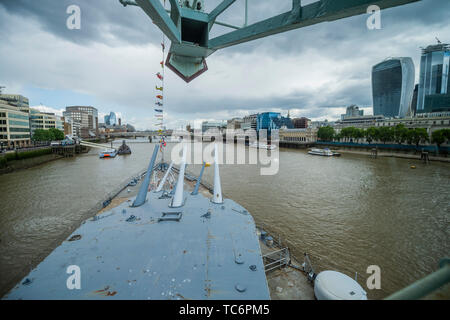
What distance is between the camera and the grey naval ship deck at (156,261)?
4953mm

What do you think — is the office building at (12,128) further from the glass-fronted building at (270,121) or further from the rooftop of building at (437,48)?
the rooftop of building at (437,48)

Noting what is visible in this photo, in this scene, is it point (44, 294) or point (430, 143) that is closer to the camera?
point (44, 294)

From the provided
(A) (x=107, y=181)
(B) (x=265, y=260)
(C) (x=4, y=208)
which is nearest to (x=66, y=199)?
(C) (x=4, y=208)

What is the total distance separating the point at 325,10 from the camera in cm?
334

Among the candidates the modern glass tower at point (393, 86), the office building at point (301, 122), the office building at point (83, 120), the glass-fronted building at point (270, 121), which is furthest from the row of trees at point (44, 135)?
the modern glass tower at point (393, 86)

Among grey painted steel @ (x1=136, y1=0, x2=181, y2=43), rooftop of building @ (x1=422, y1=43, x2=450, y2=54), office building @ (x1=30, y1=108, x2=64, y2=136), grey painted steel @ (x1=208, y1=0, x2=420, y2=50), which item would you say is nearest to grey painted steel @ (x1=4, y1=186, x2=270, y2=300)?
grey painted steel @ (x1=136, y1=0, x2=181, y2=43)

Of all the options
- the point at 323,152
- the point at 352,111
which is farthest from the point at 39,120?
the point at 352,111

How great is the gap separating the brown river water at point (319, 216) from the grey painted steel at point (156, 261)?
4.64 metres

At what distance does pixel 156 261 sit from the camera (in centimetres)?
591

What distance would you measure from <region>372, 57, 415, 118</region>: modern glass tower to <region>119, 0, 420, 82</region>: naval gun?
500 ft
